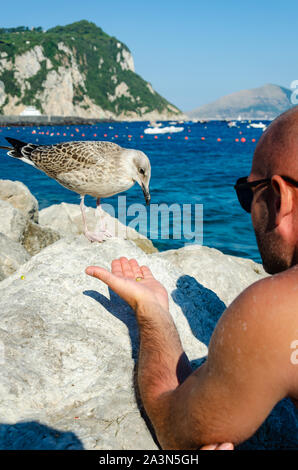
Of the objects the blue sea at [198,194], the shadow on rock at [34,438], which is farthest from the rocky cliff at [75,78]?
the shadow on rock at [34,438]

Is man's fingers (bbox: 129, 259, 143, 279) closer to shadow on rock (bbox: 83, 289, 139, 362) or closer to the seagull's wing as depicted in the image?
shadow on rock (bbox: 83, 289, 139, 362)

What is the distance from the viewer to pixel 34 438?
2111 millimetres

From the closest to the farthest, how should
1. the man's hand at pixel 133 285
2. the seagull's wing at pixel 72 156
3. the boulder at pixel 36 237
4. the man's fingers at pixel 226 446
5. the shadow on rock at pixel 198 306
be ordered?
the man's fingers at pixel 226 446 → the man's hand at pixel 133 285 → the shadow on rock at pixel 198 306 → the seagull's wing at pixel 72 156 → the boulder at pixel 36 237

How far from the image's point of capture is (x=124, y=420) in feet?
7.54

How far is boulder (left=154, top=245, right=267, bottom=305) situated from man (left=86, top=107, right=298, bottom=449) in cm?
238

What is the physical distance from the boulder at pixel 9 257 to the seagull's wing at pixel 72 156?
1.24m

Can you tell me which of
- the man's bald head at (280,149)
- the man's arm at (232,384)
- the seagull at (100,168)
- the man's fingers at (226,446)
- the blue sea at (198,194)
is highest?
the man's bald head at (280,149)

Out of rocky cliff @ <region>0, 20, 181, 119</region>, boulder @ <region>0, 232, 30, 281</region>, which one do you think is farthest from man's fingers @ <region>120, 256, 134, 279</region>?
rocky cliff @ <region>0, 20, 181, 119</region>

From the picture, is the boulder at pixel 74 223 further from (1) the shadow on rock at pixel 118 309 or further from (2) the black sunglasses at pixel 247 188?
(2) the black sunglasses at pixel 247 188

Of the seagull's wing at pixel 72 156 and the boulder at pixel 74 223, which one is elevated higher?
the seagull's wing at pixel 72 156

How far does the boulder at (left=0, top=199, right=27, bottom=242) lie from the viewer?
23.8ft

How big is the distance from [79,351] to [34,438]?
69cm

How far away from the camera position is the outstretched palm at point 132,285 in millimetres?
2701
